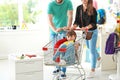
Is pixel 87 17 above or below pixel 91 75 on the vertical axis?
above

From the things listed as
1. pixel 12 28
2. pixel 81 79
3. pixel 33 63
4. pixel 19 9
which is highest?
pixel 19 9

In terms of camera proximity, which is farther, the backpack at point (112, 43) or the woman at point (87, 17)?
the woman at point (87, 17)

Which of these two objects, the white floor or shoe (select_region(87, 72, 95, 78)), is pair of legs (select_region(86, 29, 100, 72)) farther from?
the white floor

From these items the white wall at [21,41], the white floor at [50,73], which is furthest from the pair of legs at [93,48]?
the white wall at [21,41]

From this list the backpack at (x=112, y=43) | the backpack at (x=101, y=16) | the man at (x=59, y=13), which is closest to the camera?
the backpack at (x=112, y=43)

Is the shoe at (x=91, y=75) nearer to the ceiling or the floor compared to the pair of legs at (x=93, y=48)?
nearer to the floor

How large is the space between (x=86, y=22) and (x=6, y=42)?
2521 millimetres

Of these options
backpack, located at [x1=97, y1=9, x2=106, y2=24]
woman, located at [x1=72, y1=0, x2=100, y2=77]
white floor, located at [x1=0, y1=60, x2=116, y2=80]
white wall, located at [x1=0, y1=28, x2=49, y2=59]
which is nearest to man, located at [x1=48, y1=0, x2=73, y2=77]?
woman, located at [x1=72, y1=0, x2=100, y2=77]

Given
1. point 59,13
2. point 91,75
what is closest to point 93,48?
point 91,75

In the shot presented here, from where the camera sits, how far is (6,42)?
19.8 ft

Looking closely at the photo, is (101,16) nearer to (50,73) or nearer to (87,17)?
(87,17)

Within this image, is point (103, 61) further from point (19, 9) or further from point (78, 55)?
point (19, 9)

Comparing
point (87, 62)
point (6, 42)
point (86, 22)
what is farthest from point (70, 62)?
point (6, 42)

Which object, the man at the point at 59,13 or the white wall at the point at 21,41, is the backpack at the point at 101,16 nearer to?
the man at the point at 59,13
